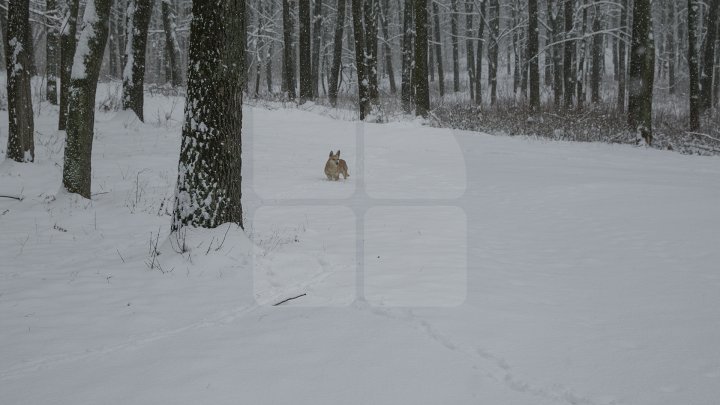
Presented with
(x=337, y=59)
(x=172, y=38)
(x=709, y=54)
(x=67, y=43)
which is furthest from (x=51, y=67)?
(x=709, y=54)

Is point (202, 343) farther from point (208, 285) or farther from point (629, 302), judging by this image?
point (629, 302)

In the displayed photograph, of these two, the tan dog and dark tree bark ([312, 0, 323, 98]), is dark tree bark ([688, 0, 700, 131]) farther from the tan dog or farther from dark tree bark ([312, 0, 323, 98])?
dark tree bark ([312, 0, 323, 98])

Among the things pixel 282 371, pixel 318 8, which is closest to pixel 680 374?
pixel 282 371

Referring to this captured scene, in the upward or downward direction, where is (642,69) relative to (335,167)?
upward

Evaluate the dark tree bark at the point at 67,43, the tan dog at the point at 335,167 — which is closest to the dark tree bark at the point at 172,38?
the dark tree bark at the point at 67,43

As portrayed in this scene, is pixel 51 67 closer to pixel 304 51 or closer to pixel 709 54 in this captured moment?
pixel 304 51

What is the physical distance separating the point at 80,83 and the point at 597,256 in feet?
21.8

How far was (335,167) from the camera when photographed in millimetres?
9094

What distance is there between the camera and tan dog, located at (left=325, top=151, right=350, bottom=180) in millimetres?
9055

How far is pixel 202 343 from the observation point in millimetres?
3262

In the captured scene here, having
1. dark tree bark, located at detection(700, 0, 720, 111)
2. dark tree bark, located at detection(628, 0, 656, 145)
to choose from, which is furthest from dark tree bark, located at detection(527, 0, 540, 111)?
dark tree bark, located at detection(700, 0, 720, 111)
